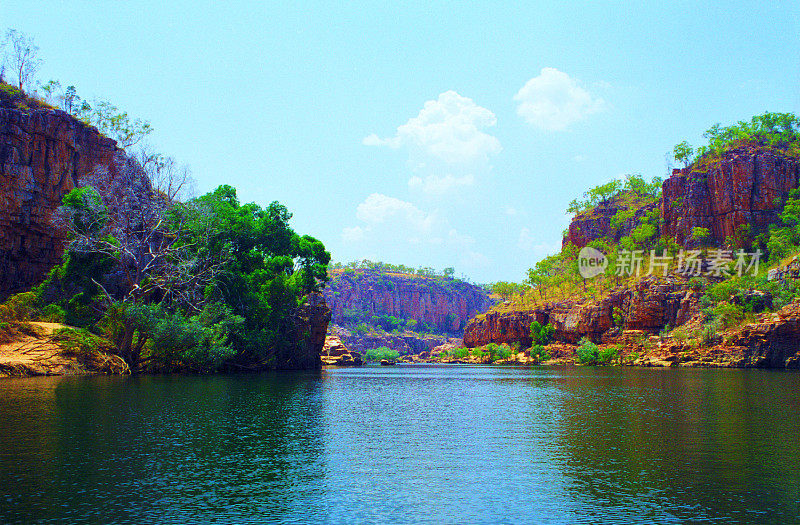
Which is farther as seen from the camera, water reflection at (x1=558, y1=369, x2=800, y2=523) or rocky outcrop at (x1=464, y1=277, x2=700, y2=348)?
rocky outcrop at (x1=464, y1=277, x2=700, y2=348)

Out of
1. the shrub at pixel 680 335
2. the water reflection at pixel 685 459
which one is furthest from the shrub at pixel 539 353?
the water reflection at pixel 685 459

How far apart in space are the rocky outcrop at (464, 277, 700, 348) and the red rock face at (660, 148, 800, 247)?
15.4 metres

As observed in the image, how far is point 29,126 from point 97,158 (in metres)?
7.77

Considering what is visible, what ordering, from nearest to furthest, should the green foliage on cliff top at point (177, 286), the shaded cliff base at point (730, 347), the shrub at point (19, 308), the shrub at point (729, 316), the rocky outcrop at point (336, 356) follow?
the shrub at point (19, 308) < the green foliage on cliff top at point (177, 286) < the shaded cliff base at point (730, 347) < the shrub at point (729, 316) < the rocky outcrop at point (336, 356)

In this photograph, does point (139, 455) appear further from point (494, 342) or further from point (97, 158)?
point (494, 342)

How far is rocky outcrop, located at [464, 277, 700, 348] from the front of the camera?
10012cm

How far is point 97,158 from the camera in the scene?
68.1 meters

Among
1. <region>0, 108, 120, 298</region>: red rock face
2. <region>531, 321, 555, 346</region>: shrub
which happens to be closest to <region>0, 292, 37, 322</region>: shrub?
<region>0, 108, 120, 298</region>: red rock face

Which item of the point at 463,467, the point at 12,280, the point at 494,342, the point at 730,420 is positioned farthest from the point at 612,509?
the point at 494,342

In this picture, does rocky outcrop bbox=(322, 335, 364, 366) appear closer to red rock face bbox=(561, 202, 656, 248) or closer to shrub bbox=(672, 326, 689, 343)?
shrub bbox=(672, 326, 689, 343)

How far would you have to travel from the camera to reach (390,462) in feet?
51.3

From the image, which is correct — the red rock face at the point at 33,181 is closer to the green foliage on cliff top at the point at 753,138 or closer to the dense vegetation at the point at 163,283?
the dense vegetation at the point at 163,283

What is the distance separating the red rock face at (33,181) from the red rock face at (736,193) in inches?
4151

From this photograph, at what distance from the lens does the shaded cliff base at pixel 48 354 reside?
4075cm
